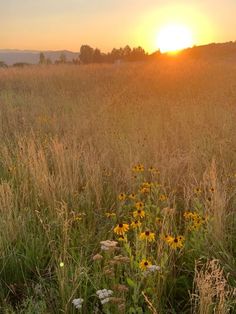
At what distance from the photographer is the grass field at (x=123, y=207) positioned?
7.58 feet

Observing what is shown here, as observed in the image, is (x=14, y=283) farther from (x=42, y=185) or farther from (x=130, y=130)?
(x=130, y=130)

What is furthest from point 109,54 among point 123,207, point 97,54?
point 123,207

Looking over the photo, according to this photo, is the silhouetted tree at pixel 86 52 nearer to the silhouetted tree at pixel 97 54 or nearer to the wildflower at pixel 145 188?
the silhouetted tree at pixel 97 54

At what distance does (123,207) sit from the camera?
339 centimetres

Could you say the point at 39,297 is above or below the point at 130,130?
below

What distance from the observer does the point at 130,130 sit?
18.3 feet

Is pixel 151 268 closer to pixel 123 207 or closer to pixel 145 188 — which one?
pixel 145 188

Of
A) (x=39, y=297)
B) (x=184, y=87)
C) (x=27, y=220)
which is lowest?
(x=39, y=297)

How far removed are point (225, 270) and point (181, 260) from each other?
272mm

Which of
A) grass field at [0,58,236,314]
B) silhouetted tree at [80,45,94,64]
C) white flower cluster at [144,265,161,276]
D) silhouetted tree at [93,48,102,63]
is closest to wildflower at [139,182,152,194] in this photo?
grass field at [0,58,236,314]

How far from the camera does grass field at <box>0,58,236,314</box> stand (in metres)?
2.31

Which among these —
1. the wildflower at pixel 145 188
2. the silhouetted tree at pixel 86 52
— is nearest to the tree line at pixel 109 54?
the silhouetted tree at pixel 86 52

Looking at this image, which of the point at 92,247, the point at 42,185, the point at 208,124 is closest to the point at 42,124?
the point at 208,124

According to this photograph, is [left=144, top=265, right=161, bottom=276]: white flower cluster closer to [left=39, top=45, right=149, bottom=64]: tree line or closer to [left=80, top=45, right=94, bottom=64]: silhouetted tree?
[left=39, top=45, right=149, bottom=64]: tree line
